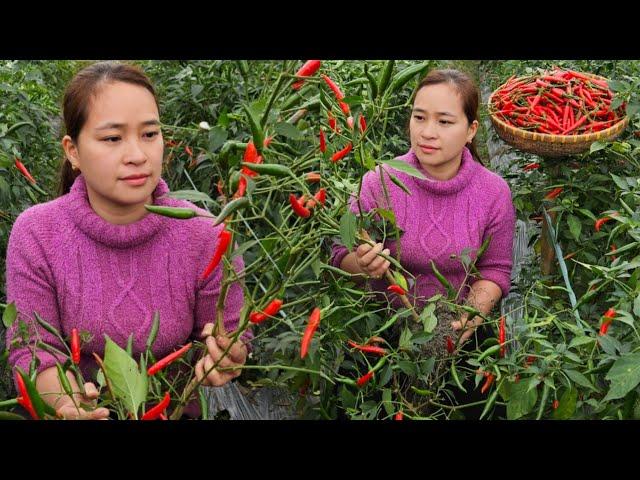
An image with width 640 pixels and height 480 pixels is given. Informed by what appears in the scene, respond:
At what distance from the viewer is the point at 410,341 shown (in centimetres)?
151

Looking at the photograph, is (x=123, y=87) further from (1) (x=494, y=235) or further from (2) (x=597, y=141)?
(2) (x=597, y=141)

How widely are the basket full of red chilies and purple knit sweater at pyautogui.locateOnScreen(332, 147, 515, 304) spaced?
0.11 meters

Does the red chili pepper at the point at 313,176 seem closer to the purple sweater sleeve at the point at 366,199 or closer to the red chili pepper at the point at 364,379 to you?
the purple sweater sleeve at the point at 366,199

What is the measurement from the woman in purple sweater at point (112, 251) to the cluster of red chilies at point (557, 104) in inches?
24.5

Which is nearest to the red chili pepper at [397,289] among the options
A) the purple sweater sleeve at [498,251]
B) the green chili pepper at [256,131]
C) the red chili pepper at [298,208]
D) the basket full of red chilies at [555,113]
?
the purple sweater sleeve at [498,251]

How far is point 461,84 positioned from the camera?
1456 mm

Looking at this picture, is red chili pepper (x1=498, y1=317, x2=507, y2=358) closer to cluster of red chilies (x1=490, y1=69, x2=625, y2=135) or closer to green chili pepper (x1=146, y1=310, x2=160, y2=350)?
cluster of red chilies (x1=490, y1=69, x2=625, y2=135)

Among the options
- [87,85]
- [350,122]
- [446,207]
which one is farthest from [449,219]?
[87,85]

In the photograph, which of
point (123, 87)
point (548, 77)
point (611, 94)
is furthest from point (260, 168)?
point (611, 94)

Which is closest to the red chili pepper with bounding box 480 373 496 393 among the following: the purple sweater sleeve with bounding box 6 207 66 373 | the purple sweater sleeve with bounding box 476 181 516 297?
the purple sweater sleeve with bounding box 476 181 516 297

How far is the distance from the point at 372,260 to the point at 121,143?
0.50 m

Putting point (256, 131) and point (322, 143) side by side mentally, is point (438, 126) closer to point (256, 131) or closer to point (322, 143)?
point (322, 143)

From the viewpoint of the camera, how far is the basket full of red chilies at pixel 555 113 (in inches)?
60.4

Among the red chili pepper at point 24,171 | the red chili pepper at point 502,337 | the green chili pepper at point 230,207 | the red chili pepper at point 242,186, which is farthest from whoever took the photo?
the red chili pepper at point 24,171
